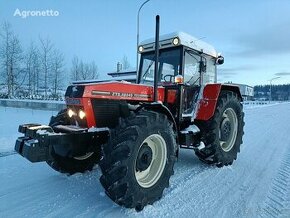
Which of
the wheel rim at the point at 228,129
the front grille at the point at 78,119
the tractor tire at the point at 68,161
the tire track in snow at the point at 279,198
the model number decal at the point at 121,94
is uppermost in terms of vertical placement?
the model number decal at the point at 121,94

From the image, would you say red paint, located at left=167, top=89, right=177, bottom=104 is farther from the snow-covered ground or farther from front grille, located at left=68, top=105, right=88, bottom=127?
front grille, located at left=68, top=105, right=88, bottom=127

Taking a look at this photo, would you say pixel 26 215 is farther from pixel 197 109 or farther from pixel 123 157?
pixel 197 109

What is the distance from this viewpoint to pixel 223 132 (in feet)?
18.6

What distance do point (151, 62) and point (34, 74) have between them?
138ft

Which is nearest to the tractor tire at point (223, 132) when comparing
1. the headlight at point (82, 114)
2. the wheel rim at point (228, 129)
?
the wheel rim at point (228, 129)

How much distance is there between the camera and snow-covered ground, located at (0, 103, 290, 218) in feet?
11.2

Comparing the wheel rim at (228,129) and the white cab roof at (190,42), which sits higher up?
the white cab roof at (190,42)

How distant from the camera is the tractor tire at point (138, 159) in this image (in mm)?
3201

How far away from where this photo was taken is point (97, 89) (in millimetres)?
3727

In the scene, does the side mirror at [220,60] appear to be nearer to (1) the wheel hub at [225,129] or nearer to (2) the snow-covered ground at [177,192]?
(1) the wheel hub at [225,129]

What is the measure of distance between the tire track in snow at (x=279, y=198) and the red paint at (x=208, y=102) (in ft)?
5.12

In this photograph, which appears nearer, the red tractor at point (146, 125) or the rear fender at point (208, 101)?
the red tractor at point (146, 125)

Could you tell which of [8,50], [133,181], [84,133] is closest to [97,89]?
[84,133]

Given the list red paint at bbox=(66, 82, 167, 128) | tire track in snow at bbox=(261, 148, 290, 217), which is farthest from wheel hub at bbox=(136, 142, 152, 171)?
tire track in snow at bbox=(261, 148, 290, 217)
